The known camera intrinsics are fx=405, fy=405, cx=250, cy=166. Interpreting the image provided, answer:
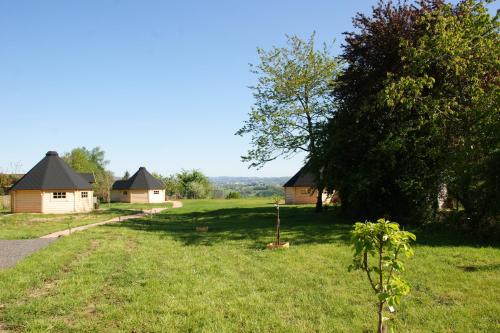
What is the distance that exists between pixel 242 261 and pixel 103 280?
12.3 feet

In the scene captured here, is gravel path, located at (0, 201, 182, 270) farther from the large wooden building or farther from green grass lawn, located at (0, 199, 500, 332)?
the large wooden building

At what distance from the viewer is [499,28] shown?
50.5 feet

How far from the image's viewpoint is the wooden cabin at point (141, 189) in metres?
53.4

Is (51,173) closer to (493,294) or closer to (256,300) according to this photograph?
(256,300)

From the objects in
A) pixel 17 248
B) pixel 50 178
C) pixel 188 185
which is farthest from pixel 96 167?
pixel 17 248

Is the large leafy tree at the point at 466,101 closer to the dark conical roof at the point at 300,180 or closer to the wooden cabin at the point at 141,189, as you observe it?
the dark conical roof at the point at 300,180

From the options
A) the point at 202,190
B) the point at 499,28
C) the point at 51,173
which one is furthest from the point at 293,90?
the point at 202,190

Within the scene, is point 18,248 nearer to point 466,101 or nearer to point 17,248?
point 17,248

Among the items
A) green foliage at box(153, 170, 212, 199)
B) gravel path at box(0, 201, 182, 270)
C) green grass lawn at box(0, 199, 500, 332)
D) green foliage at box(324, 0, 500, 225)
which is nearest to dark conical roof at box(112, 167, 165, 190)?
green foliage at box(153, 170, 212, 199)

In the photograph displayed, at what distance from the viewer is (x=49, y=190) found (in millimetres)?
32656

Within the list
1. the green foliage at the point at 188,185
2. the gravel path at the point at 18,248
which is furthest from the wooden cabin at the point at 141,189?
the gravel path at the point at 18,248

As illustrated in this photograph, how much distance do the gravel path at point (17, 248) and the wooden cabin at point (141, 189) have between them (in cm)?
3697

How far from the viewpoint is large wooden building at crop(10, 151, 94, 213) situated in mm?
32312

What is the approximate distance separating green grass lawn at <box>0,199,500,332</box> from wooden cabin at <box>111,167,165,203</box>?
132 ft
